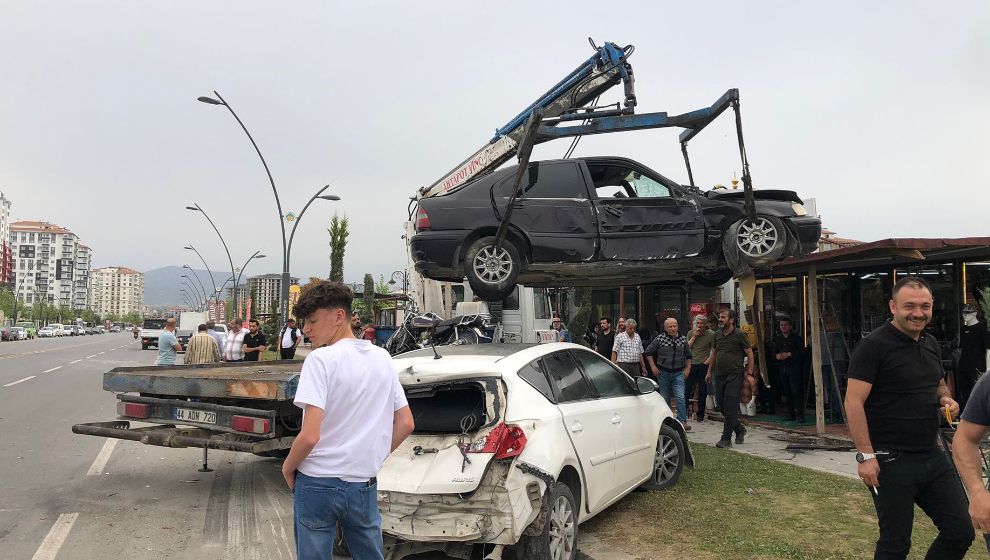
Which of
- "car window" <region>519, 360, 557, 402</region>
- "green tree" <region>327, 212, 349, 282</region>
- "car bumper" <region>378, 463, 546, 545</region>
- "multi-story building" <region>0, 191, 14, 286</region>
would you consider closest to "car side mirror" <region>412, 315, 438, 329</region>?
"car window" <region>519, 360, 557, 402</region>

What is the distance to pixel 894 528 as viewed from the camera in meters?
3.41

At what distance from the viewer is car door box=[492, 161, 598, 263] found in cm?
779

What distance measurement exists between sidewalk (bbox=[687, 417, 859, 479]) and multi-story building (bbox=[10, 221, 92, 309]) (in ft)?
619

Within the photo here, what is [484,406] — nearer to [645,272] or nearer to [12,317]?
[645,272]

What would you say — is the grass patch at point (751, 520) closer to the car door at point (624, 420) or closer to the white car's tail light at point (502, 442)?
the car door at point (624, 420)

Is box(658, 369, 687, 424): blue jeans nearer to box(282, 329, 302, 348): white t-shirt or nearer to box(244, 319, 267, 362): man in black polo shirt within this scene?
box(244, 319, 267, 362): man in black polo shirt

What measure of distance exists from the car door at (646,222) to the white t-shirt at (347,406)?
5.16m

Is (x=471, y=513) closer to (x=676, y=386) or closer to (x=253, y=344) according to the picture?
(x=676, y=386)

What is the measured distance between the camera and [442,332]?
9867 mm

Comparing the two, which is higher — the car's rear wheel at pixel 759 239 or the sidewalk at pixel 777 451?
the car's rear wheel at pixel 759 239

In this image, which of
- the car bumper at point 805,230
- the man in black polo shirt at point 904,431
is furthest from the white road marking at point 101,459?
the car bumper at point 805,230

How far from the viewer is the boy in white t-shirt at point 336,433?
2.83 metres

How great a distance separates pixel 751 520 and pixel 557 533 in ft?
6.56

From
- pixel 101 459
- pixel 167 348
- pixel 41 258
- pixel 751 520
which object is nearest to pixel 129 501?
pixel 101 459
